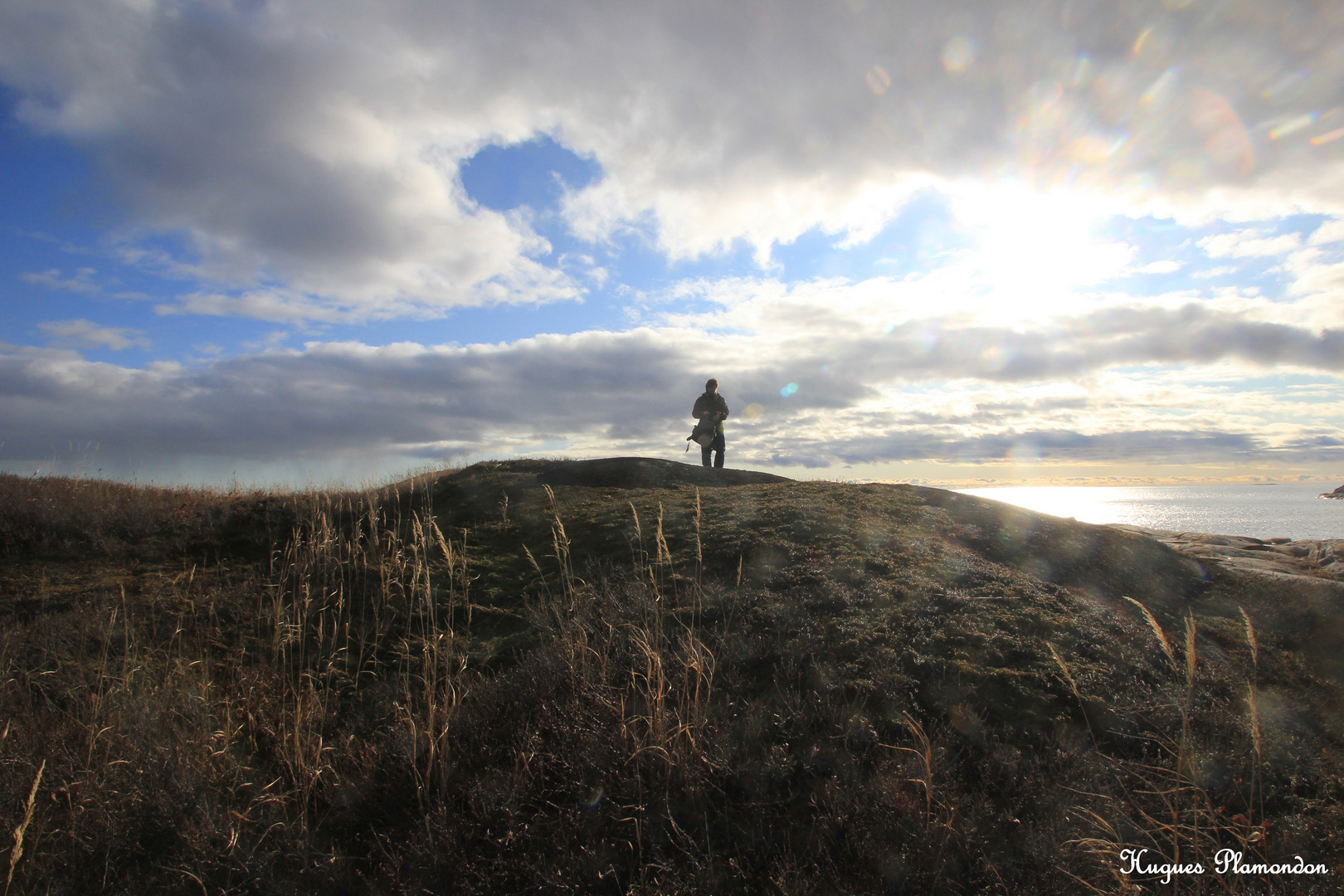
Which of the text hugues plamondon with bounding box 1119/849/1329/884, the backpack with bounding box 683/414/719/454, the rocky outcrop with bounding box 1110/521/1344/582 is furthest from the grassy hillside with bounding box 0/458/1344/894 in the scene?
the backpack with bounding box 683/414/719/454

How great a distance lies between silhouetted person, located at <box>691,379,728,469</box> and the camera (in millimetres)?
13578

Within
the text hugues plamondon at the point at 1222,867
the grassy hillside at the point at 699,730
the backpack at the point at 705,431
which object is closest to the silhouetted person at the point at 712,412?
the backpack at the point at 705,431

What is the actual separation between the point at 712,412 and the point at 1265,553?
9.52 metres

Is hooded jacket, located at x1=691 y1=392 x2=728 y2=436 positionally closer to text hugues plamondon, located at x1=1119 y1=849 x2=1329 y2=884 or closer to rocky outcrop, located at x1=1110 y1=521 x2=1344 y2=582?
rocky outcrop, located at x1=1110 y1=521 x2=1344 y2=582

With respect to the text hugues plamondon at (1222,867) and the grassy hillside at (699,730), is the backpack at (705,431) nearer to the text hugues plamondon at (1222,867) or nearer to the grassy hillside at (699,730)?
the grassy hillside at (699,730)

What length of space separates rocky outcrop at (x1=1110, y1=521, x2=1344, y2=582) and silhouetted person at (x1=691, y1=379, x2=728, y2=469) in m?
7.39

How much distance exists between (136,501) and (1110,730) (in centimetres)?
1273

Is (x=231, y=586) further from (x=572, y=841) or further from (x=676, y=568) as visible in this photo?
(x=572, y=841)

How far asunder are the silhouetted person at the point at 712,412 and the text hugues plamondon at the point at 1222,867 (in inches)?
438

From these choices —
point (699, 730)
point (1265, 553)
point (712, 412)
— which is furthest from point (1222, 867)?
point (712, 412)

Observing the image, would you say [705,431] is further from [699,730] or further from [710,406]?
[699,730]

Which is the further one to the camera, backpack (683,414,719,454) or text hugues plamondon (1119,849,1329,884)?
backpack (683,414,719,454)

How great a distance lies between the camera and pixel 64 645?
16.7ft

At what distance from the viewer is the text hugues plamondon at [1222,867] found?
256 cm
